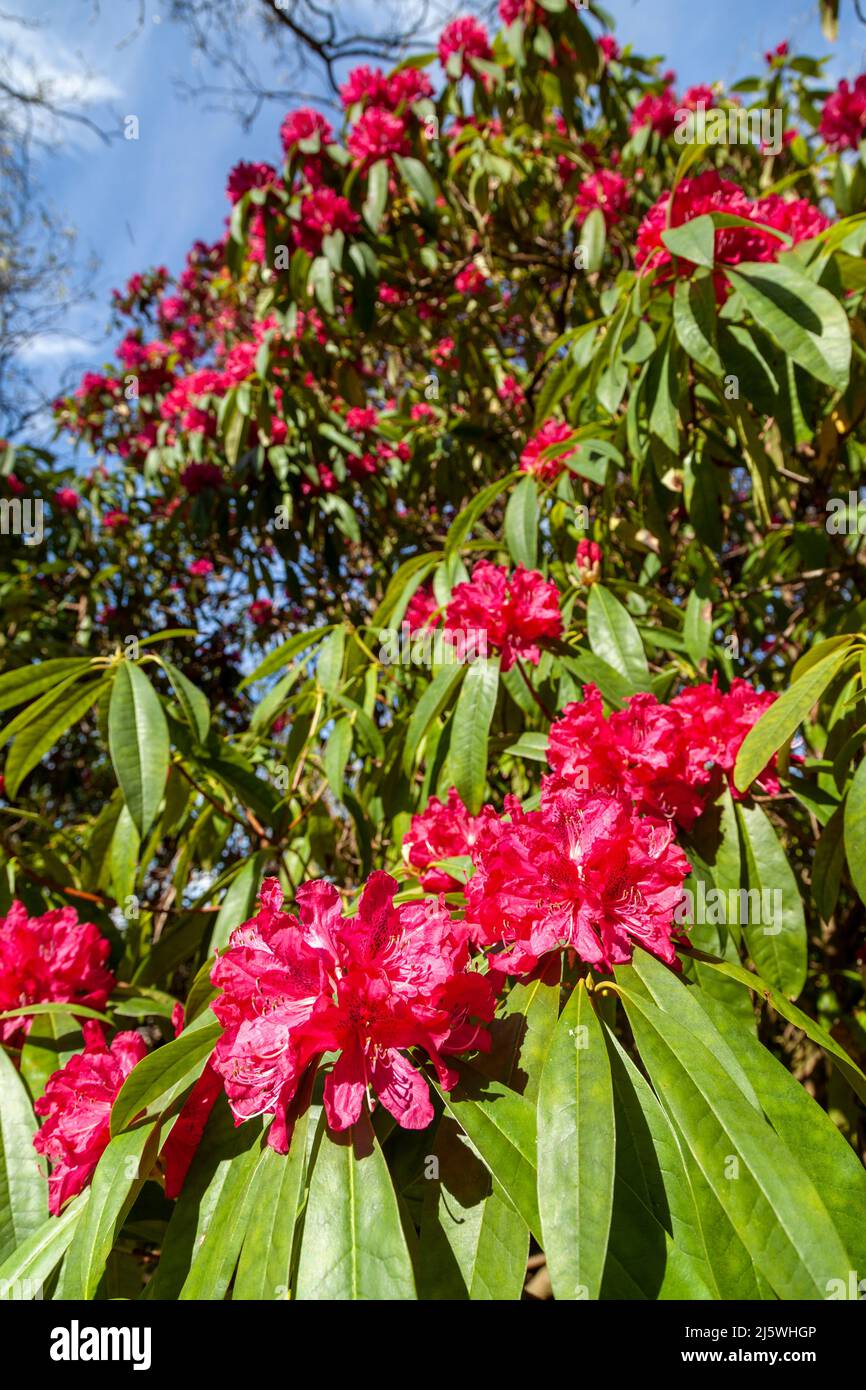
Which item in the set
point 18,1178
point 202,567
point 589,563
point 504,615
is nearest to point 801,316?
point 589,563

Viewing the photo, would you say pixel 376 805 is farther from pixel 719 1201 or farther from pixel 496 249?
pixel 496 249

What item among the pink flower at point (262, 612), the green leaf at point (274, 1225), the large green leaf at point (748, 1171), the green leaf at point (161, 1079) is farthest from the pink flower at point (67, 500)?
the large green leaf at point (748, 1171)

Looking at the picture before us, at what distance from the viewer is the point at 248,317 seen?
527cm

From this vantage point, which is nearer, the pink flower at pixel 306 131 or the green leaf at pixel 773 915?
the green leaf at pixel 773 915

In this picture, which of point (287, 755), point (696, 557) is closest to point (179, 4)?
point (696, 557)

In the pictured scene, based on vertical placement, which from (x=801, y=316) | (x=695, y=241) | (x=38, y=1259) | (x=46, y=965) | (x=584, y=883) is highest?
(x=695, y=241)

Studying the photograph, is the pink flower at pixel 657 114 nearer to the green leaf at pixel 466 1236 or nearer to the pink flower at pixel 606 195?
the pink flower at pixel 606 195

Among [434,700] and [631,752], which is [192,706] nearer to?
[434,700]

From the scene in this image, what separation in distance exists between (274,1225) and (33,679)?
1.06m

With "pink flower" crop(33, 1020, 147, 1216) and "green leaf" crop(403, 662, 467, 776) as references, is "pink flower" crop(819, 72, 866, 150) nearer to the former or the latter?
"green leaf" crop(403, 662, 467, 776)

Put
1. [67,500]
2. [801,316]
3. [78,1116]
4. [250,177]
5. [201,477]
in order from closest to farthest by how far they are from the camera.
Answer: [78,1116] < [801,316] < [250,177] < [201,477] < [67,500]

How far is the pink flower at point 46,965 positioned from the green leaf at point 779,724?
1005 millimetres

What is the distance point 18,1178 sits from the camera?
92 centimetres

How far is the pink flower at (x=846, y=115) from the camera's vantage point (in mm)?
2887
